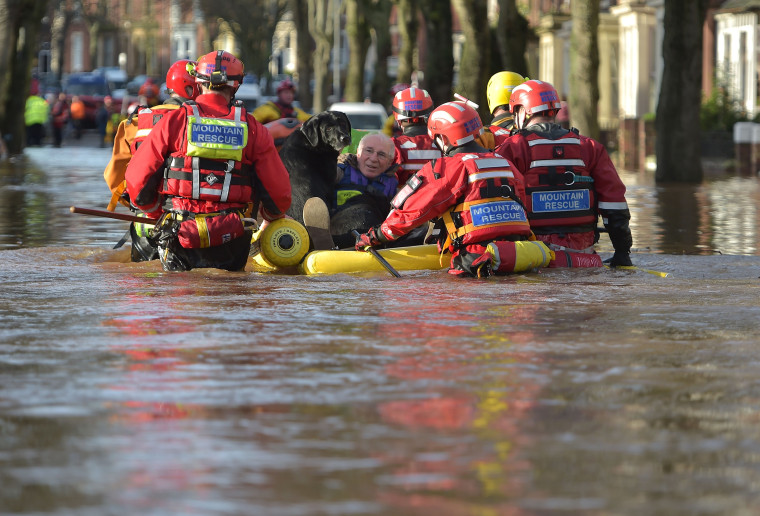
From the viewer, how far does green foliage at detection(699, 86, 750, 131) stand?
107ft

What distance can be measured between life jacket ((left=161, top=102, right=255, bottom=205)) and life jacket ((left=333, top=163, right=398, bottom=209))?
1.70m

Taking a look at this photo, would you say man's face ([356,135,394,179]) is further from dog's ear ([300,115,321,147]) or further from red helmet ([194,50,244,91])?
red helmet ([194,50,244,91])

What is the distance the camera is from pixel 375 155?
1198cm

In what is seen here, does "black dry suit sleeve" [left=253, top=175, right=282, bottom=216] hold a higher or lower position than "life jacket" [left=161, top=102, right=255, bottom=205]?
lower

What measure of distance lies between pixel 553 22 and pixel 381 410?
49.8 metres

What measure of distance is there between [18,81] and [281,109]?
1920 centimetres

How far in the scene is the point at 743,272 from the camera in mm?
11492

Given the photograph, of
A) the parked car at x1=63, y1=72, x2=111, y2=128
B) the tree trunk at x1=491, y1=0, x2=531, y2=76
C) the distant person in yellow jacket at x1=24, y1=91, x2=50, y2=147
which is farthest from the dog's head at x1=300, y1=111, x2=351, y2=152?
the parked car at x1=63, y1=72, x2=111, y2=128

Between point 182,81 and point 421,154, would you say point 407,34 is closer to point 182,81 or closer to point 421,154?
point 421,154

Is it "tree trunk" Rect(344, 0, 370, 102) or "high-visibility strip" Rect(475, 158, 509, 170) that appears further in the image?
"tree trunk" Rect(344, 0, 370, 102)

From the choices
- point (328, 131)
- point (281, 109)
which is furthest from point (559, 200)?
point (281, 109)

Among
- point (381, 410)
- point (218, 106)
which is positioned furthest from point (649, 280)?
point (381, 410)

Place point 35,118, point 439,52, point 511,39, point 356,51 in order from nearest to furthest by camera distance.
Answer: point 511,39 < point 439,52 < point 35,118 < point 356,51

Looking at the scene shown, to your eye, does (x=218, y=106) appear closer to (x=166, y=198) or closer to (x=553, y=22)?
(x=166, y=198)
